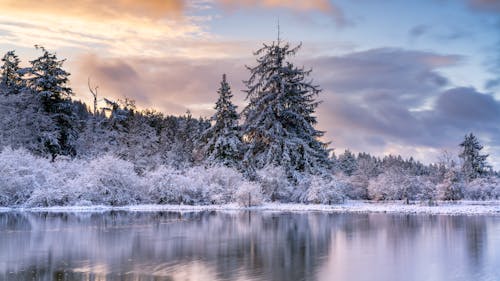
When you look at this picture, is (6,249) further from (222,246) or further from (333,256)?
(333,256)

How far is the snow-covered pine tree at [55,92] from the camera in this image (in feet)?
181

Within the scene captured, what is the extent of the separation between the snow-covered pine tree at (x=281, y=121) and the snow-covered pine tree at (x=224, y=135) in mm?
1799

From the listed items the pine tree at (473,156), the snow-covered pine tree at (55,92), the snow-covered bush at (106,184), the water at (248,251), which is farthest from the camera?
the pine tree at (473,156)

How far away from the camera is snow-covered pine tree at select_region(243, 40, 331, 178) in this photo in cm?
5025

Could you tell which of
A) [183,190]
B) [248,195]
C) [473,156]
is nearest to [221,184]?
[183,190]

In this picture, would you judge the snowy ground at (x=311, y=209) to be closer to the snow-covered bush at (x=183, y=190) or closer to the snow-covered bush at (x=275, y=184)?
the snow-covered bush at (x=183, y=190)

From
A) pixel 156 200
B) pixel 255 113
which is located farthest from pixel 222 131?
pixel 156 200

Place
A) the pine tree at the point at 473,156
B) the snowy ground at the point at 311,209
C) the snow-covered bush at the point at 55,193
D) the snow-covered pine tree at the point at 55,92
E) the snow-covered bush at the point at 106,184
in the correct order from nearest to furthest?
Result: the snowy ground at the point at 311,209, the snow-covered bush at the point at 55,193, the snow-covered bush at the point at 106,184, the snow-covered pine tree at the point at 55,92, the pine tree at the point at 473,156

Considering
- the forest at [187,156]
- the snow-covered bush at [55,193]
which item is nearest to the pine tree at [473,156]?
the forest at [187,156]

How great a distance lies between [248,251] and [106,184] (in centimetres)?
2667

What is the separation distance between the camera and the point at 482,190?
64938 millimetres

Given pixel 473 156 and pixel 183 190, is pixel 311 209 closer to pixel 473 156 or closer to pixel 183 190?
pixel 183 190

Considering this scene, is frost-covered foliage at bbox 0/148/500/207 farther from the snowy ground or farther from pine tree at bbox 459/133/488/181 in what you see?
pine tree at bbox 459/133/488/181

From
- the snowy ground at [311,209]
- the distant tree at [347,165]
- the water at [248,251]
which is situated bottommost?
the water at [248,251]
